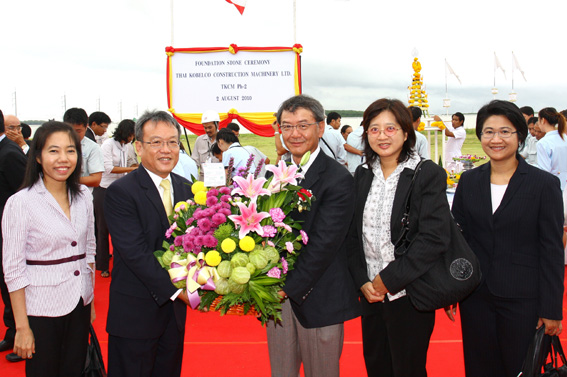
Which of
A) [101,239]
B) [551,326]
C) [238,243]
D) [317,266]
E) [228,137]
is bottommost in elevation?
[101,239]

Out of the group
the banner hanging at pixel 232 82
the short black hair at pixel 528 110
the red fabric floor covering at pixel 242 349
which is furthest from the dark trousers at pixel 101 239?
the short black hair at pixel 528 110

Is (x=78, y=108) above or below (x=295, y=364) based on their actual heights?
above

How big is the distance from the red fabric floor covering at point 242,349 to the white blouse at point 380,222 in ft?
3.56

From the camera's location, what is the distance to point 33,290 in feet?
5.71

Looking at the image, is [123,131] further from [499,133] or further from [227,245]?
[499,133]

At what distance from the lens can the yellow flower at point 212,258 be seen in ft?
4.70

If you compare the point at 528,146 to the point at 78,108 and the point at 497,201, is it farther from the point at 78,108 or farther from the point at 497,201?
the point at 78,108

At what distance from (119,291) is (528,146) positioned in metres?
6.34

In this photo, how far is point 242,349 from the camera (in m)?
2.89

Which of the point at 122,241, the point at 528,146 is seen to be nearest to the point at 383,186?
the point at 122,241

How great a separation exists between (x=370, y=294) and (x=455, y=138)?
19.1 feet

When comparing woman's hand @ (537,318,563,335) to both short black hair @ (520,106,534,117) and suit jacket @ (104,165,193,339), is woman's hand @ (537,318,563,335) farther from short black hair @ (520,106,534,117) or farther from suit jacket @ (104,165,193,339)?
short black hair @ (520,106,534,117)

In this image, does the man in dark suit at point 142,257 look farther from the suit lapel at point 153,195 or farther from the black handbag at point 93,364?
the black handbag at point 93,364

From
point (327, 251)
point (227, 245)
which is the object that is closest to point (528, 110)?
point (327, 251)
